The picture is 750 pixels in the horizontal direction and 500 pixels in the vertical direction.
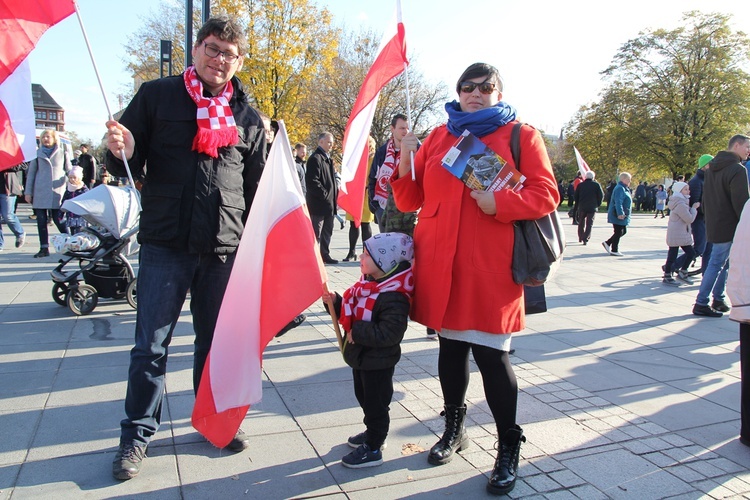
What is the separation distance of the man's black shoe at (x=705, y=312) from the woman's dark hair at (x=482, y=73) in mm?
5492

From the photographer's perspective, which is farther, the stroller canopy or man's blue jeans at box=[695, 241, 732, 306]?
man's blue jeans at box=[695, 241, 732, 306]

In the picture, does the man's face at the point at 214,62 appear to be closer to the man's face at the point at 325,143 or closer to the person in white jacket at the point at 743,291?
the person in white jacket at the point at 743,291

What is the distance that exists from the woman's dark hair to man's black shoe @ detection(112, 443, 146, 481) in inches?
95.3

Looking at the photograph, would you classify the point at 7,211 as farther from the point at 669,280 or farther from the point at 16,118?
the point at 669,280

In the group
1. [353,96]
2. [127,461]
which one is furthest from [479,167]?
[353,96]

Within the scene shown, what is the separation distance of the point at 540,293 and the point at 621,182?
11.3 m

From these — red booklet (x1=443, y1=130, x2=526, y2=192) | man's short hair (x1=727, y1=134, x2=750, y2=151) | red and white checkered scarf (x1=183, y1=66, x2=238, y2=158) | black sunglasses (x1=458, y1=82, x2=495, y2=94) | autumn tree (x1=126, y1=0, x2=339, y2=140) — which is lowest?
red booklet (x1=443, y1=130, x2=526, y2=192)

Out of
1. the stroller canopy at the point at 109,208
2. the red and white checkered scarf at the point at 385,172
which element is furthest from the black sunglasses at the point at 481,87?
the stroller canopy at the point at 109,208

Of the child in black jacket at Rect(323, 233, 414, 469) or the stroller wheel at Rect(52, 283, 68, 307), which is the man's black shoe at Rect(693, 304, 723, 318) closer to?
the child in black jacket at Rect(323, 233, 414, 469)

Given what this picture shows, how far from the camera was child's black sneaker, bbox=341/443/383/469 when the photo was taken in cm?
297

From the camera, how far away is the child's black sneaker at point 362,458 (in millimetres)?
2974

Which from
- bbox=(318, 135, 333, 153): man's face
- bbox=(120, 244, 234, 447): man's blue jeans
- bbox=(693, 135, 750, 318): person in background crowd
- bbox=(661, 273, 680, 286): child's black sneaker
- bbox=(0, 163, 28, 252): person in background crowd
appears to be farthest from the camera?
bbox=(0, 163, 28, 252): person in background crowd

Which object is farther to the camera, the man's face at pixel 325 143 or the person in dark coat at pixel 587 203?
the person in dark coat at pixel 587 203

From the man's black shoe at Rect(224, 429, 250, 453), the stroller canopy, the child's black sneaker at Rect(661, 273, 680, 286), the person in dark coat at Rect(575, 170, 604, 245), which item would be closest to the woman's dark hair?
the man's black shoe at Rect(224, 429, 250, 453)
